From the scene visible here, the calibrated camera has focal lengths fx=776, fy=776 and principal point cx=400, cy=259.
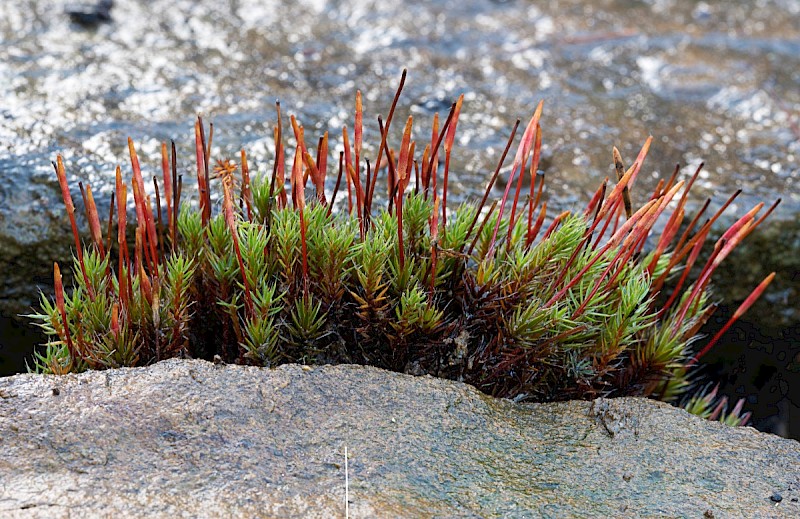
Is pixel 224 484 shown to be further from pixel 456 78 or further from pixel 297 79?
pixel 456 78

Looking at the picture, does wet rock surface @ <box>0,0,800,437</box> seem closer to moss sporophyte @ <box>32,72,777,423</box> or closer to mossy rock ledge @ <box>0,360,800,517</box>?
moss sporophyte @ <box>32,72,777,423</box>

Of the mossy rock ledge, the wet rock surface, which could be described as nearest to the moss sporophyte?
the mossy rock ledge

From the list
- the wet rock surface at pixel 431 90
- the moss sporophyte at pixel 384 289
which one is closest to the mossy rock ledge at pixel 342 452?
the moss sporophyte at pixel 384 289

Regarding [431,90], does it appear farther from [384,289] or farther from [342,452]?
[342,452]

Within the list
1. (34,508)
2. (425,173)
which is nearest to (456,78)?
(425,173)

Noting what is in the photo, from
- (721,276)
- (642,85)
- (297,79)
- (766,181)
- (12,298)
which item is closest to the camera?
(12,298)

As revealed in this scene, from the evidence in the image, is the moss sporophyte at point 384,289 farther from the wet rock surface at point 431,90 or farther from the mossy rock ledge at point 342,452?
the wet rock surface at point 431,90

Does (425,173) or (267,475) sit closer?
(267,475)
